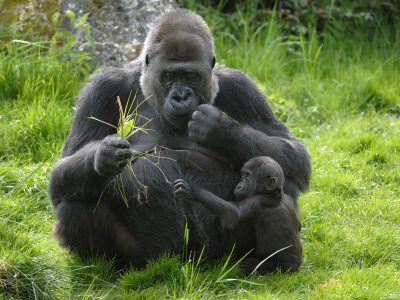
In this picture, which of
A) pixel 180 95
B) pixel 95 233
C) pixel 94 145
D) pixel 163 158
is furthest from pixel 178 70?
pixel 95 233

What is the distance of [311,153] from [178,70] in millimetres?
2478

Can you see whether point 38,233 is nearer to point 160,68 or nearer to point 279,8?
point 160,68

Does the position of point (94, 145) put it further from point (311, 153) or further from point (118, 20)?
point (118, 20)

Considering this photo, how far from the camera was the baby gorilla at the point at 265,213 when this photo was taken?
4168mm

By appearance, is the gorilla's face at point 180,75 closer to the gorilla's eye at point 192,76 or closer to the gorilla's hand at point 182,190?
the gorilla's eye at point 192,76

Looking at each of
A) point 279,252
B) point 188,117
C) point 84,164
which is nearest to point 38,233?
point 84,164

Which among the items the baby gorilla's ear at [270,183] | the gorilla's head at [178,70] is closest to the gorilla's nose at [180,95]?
the gorilla's head at [178,70]

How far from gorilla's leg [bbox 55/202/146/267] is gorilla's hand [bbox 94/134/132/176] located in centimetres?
53

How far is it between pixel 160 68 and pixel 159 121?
0.44m

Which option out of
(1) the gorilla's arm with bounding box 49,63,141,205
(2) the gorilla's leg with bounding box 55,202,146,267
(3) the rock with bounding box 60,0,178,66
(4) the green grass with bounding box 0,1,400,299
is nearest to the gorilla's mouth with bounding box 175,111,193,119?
(1) the gorilla's arm with bounding box 49,63,141,205

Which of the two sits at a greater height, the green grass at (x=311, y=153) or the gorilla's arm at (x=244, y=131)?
the gorilla's arm at (x=244, y=131)

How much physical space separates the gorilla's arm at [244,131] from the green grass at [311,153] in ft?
2.22

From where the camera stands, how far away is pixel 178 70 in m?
4.28

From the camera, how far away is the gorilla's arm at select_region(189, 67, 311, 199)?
4320 millimetres
